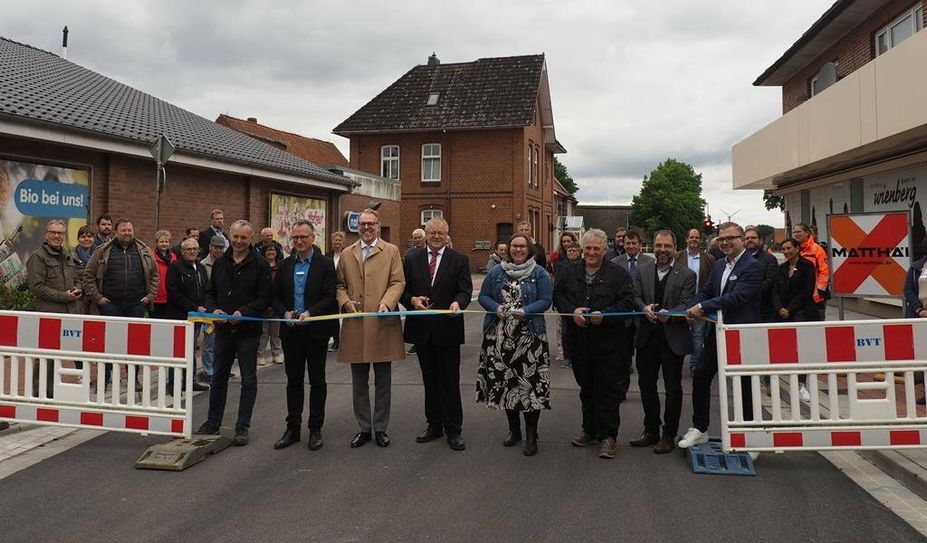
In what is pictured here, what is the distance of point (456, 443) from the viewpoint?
5.75 meters

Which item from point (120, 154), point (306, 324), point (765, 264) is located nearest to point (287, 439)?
point (306, 324)

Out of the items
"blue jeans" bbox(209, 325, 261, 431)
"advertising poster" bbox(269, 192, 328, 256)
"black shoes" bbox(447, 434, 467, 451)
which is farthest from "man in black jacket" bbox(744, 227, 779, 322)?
"advertising poster" bbox(269, 192, 328, 256)

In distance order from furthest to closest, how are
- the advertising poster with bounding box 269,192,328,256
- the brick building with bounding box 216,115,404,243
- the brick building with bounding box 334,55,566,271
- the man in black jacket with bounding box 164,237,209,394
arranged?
the brick building with bounding box 334,55,566,271 < the brick building with bounding box 216,115,404,243 < the advertising poster with bounding box 269,192,328,256 < the man in black jacket with bounding box 164,237,209,394

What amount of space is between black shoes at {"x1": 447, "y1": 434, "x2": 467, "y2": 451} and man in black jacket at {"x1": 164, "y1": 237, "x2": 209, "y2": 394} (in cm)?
328

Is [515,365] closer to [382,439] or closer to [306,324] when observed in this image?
[382,439]

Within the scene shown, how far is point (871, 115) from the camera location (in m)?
12.6

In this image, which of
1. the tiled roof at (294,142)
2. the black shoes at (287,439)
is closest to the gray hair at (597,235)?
the black shoes at (287,439)

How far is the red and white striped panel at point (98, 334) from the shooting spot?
5.66 meters

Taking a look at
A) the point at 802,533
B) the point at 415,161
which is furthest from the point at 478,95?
the point at 802,533

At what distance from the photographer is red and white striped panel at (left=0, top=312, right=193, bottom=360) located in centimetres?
566

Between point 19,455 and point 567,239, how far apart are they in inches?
268

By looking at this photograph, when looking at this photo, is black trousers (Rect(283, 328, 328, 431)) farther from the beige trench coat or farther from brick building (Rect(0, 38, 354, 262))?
brick building (Rect(0, 38, 354, 262))

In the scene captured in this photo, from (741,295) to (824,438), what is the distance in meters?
1.25

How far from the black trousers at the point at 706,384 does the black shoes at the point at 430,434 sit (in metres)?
2.25
